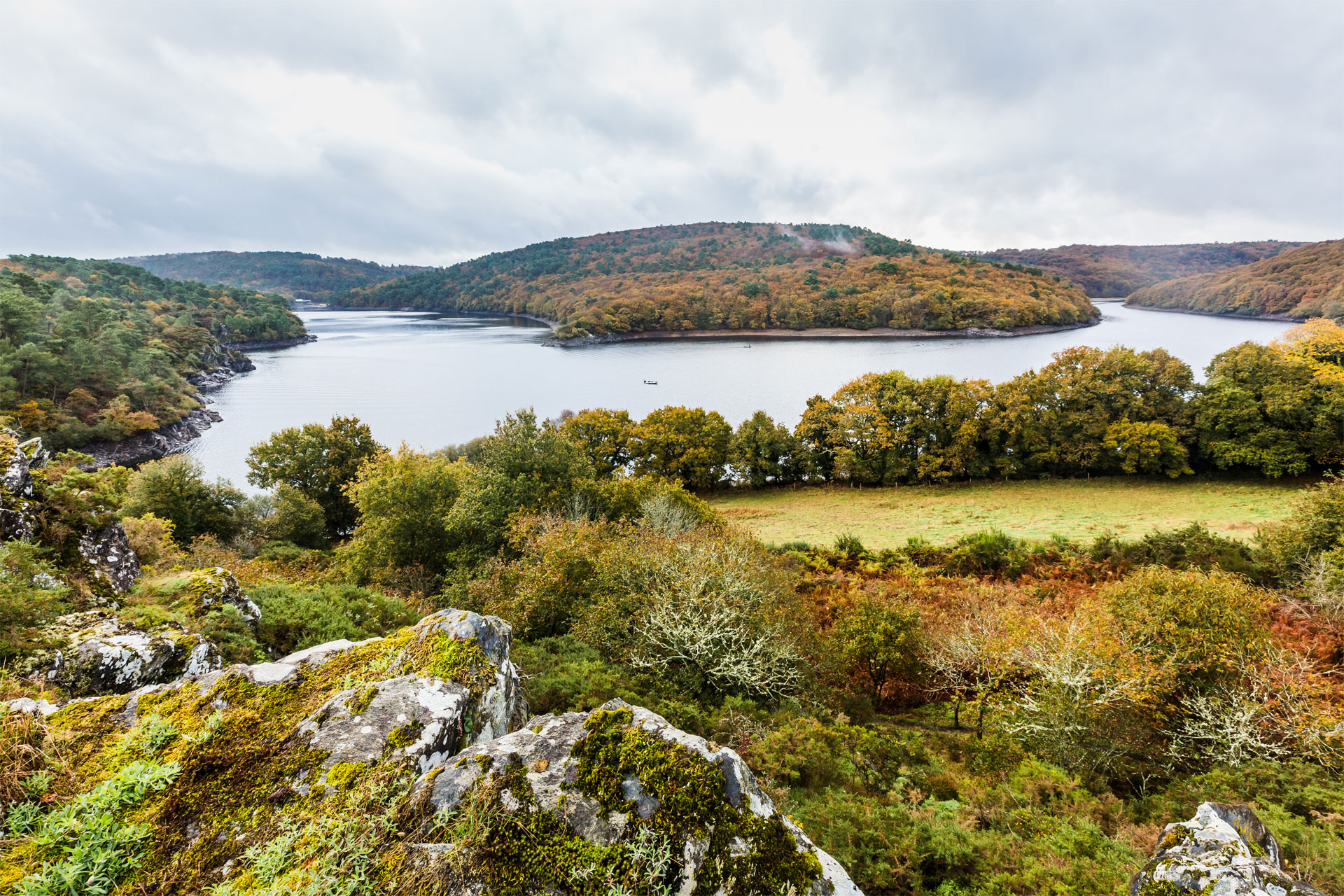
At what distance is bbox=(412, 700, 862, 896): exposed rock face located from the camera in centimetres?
345

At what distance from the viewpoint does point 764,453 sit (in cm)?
4438

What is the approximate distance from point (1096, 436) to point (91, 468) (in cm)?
8203

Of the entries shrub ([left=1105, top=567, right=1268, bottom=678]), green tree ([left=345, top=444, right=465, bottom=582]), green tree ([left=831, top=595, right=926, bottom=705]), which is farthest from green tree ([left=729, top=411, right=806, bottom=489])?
shrub ([left=1105, top=567, right=1268, bottom=678])

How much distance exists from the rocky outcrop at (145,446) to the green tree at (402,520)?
39.3 meters

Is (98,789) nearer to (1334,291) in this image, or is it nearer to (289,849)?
(289,849)

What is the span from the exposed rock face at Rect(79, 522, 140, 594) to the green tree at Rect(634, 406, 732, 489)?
3437 centimetres

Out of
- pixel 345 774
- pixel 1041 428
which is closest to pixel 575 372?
pixel 1041 428

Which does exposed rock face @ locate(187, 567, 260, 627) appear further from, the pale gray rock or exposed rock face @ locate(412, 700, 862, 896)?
exposed rock face @ locate(412, 700, 862, 896)

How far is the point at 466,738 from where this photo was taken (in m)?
5.05

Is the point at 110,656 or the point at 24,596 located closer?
the point at 110,656

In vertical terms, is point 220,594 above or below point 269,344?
below

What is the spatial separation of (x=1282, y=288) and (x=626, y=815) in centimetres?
13705

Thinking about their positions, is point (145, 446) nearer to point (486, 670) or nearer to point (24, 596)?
point (24, 596)

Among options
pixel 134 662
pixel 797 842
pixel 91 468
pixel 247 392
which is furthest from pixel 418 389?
pixel 797 842
